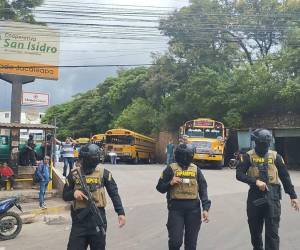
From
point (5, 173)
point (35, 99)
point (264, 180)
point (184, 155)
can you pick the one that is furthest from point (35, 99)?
point (264, 180)

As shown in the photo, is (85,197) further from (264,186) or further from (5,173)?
(5,173)

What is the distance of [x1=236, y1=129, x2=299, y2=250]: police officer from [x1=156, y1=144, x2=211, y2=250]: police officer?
0.56 meters

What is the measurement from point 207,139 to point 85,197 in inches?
977

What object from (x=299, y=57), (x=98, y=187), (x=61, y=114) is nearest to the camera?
(x=98, y=187)

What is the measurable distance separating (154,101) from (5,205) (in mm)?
35829

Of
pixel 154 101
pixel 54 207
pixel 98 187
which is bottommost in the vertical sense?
pixel 54 207

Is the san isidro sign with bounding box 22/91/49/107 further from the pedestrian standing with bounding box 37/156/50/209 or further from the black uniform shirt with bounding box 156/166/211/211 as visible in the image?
the black uniform shirt with bounding box 156/166/211/211

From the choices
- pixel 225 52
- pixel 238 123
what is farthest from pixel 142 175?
pixel 225 52

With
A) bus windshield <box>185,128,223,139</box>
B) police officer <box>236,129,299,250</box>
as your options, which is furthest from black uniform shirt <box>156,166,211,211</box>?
bus windshield <box>185,128,223,139</box>

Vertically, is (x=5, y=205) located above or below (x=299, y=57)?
below

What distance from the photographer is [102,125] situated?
6300cm

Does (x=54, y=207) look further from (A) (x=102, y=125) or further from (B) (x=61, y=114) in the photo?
(B) (x=61, y=114)

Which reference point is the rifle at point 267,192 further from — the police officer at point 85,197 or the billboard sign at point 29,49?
the billboard sign at point 29,49

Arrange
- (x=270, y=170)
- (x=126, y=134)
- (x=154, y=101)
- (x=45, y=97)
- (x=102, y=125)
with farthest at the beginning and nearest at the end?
(x=102, y=125) → (x=154, y=101) → (x=126, y=134) → (x=45, y=97) → (x=270, y=170)
